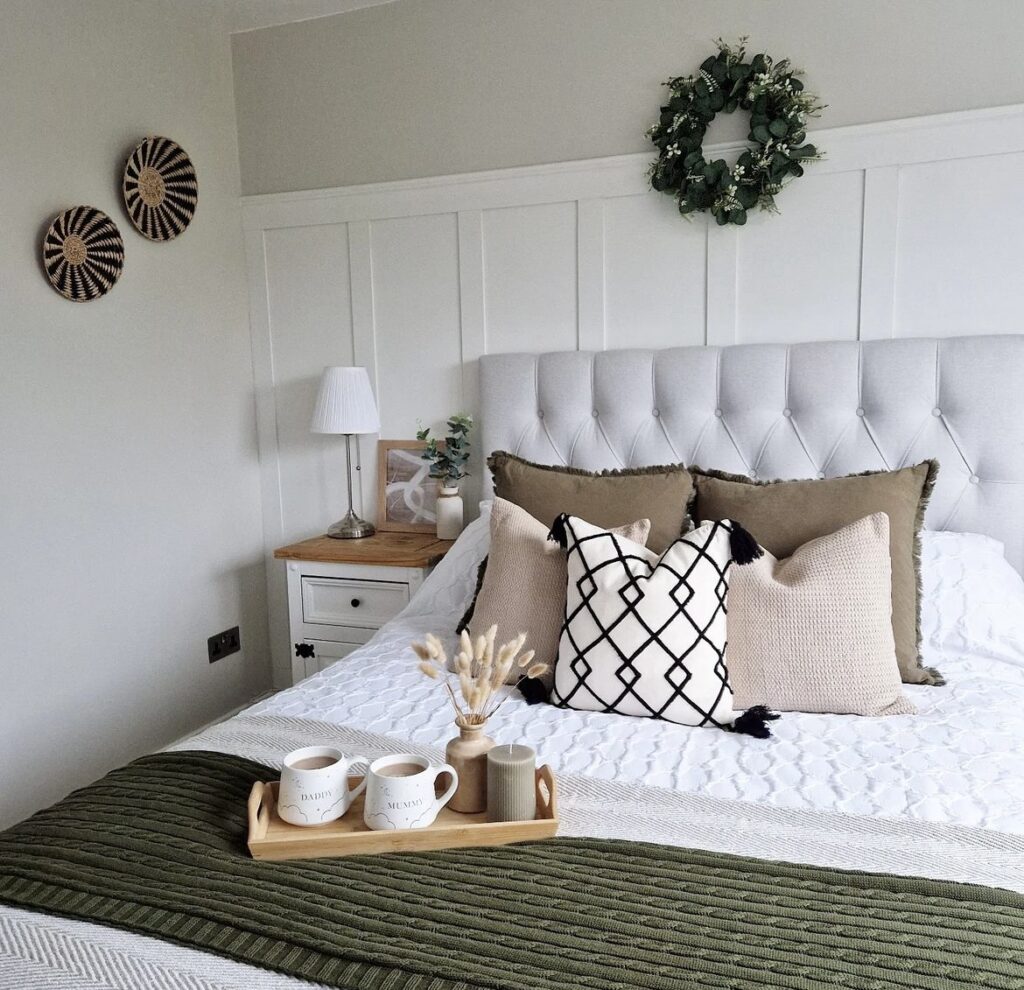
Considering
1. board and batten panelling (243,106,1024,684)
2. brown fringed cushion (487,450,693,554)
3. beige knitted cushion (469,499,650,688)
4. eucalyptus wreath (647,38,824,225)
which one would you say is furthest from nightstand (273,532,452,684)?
eucalyptus wreath (647,38,824,225)

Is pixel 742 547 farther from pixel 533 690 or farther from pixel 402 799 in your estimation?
pixel 402 799

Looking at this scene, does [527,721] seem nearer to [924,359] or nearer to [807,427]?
[807,427]

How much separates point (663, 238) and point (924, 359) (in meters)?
0.81

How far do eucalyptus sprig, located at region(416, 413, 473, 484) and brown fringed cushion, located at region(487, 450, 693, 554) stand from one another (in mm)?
580

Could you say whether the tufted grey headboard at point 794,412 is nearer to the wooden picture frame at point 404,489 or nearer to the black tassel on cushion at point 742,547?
the wooden picture frame at point 404,489

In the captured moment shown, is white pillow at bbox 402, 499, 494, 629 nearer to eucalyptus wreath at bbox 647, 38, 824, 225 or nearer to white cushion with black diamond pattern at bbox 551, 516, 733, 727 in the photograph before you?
white cushion with black diamond pattern at bbox 551, 516, 733, 727

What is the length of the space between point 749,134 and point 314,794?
2.09 m

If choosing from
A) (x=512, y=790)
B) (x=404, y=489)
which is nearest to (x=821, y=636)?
(x=512, y=790)

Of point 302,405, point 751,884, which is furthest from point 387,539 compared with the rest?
point 751,884

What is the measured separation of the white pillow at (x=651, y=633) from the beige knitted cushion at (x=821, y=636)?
0.05 metres

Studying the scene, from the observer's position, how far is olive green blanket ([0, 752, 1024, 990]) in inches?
39.0

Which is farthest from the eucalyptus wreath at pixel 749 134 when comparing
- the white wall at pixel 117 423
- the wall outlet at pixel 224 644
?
the wall outlet at pixel 224 644

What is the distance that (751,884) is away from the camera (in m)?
1.15

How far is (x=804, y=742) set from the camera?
1603 mm
